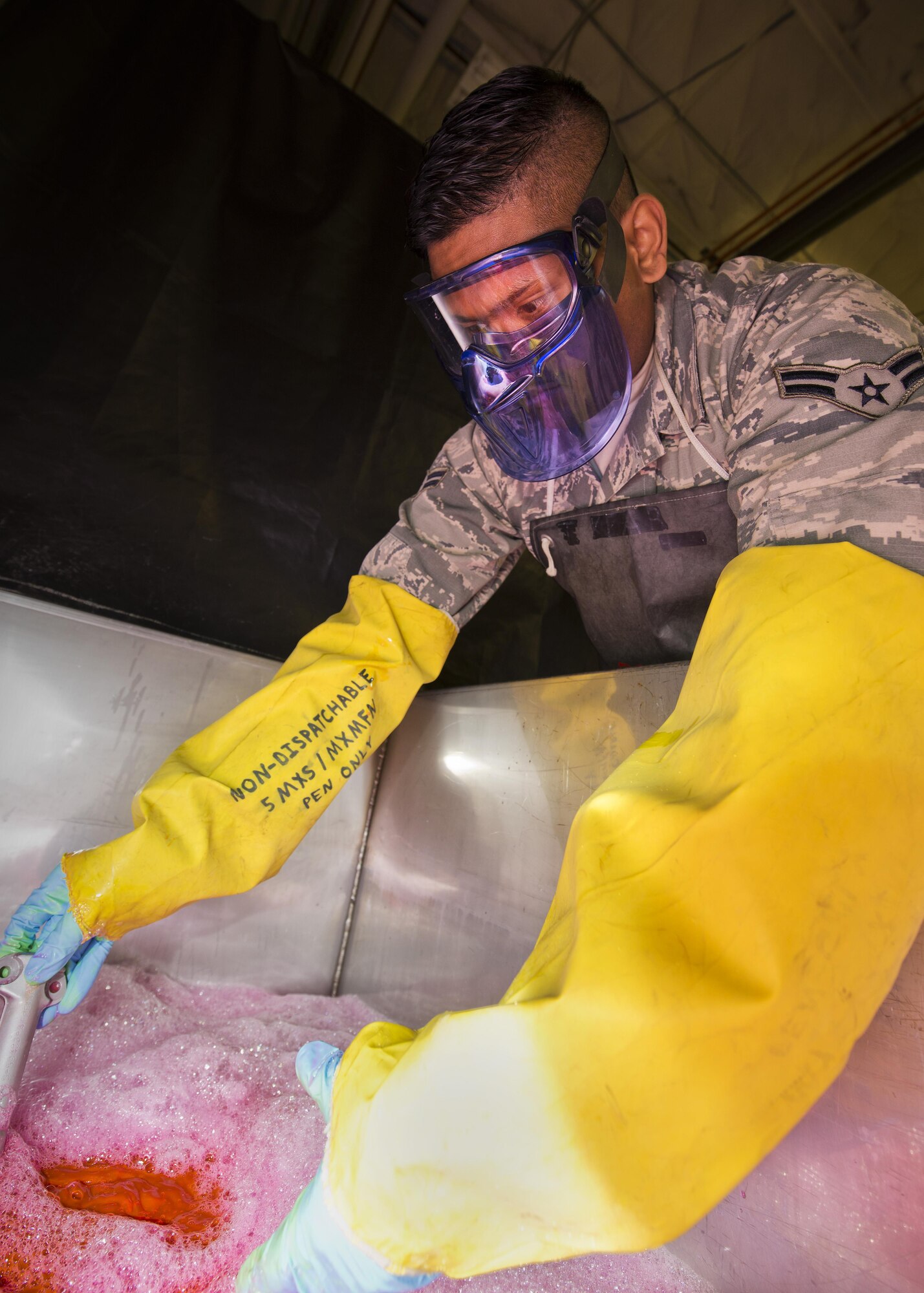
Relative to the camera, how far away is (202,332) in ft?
4.38

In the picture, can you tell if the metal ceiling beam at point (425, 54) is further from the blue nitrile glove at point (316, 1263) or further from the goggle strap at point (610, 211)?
the blue nitrile glove at point (316, 1263)

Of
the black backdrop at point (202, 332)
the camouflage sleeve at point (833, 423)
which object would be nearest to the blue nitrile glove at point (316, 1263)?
the camouflage sleeve at point (833, 423)

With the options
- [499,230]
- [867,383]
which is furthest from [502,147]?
[867,383]

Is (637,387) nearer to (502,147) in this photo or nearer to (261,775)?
(502,147)

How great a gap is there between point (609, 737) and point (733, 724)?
39 centimetres

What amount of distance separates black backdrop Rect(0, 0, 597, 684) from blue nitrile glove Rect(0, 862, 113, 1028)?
21.4 inches

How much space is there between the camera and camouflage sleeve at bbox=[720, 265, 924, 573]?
469mm

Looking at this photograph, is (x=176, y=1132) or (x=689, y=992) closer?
(x=689, y=992)

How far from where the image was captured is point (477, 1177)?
364 mm

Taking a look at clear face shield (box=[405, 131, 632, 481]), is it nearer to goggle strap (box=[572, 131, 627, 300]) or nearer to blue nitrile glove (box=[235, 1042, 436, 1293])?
goggle strap (box=[572, 131, 627, 300])

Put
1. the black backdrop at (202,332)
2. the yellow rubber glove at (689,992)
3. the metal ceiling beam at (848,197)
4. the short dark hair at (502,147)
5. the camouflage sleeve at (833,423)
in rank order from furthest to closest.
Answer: the metal ceiling beam at (848,197) → the black backdrop at (202,332) → the short dark hair at (502,147) → the camouflage sleeve at (833,423) → the yellow rubber glove at (689,992)

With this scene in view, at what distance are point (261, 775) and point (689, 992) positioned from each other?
53cm

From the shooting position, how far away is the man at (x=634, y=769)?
34cm

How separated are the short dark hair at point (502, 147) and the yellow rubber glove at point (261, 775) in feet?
1.53
